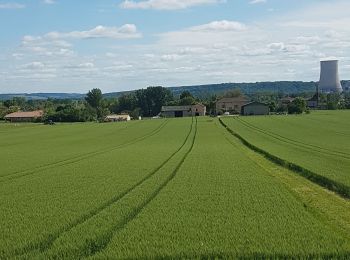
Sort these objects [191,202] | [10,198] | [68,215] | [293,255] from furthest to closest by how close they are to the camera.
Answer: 1. [10,198]
2. [191,202]
3. [68,215]
4. [293,255]

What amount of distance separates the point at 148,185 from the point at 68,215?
6276mm

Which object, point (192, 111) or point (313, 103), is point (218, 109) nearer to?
point (192, 111)

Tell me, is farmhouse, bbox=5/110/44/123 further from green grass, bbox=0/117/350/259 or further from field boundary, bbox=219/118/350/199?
green grass, bbox=0/117/350/259

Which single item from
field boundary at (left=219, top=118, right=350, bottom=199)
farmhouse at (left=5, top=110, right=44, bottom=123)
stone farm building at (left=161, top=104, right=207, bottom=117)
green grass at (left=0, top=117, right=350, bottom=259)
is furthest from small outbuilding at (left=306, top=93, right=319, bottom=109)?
green grass at (left=0, top=117, right=350, bottom=259)

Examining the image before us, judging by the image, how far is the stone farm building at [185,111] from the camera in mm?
171812

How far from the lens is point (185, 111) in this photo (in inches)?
6811

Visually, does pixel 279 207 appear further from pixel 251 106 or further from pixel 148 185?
pixel 251 106

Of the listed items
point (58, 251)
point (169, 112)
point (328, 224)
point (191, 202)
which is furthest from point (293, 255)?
point (169, 112)

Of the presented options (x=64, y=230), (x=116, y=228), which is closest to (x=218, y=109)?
(x=116, y=228)

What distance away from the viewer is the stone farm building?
171812 millimetres

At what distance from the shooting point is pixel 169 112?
175 m

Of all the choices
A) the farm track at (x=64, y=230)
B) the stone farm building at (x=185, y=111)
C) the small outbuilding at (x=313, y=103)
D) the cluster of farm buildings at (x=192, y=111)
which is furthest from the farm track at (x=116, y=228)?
the small outbuilding at (x=313, y=103)

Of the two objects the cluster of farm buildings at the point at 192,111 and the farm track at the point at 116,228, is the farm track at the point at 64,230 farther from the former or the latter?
the cluster of farm buildings at the point at 192,111

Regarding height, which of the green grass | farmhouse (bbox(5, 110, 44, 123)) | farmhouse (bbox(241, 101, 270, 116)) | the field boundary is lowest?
farmhouse (bbox(5, 110, 44, 123))
